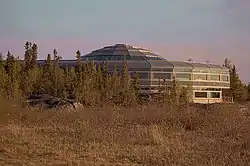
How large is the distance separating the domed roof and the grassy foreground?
2225 inches

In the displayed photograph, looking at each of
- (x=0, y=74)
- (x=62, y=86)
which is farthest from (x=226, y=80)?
(x=0, y=74)

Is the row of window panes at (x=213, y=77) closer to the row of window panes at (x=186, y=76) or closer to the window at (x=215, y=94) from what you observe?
the row of window panes at (x=186, y=76)

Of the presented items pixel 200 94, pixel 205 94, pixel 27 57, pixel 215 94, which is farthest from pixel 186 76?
pixel 27 57

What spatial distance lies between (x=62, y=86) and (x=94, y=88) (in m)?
3.04

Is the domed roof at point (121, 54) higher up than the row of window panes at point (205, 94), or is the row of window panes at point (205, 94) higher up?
the domed roof at point (121, 54)

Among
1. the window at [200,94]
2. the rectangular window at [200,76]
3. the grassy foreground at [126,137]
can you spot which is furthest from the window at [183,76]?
the grassy foreground at [126,137]

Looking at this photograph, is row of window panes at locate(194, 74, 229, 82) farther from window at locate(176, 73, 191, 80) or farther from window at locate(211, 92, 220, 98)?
window at locate(211, 92, 220, 98)

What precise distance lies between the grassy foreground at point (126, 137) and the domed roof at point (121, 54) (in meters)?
56.5

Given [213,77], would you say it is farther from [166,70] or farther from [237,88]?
[237,88]

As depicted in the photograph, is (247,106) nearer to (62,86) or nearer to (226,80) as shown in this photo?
(62,86)

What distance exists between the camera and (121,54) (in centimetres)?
8075

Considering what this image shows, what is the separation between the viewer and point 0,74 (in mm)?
31703

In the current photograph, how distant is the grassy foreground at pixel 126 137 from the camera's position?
37.3 feet

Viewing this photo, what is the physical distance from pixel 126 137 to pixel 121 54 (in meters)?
65.5
